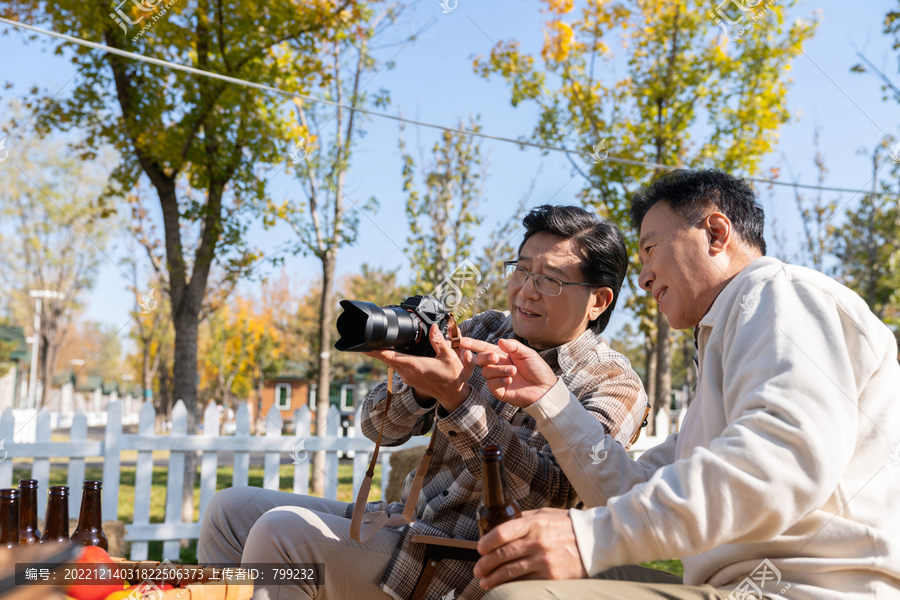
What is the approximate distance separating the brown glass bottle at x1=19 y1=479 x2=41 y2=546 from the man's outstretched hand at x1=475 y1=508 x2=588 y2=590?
4.67 feet

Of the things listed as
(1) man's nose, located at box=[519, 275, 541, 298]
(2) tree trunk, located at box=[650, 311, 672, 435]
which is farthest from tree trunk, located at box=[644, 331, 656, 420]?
(1) man's nose, located at box=[519, 275, 541, 298]

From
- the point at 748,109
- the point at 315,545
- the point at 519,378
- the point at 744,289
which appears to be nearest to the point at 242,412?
the point at 315,545

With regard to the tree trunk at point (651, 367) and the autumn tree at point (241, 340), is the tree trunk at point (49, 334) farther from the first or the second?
the tree trunk at point (651, 367)

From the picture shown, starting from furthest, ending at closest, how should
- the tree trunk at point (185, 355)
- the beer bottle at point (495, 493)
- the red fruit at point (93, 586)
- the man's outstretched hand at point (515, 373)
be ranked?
the tree trunk at point (185, 355) → the man's outstretched hand at point (515, 373) → the red fruit at point (93, 586) → the beer bottle at point (495, 493)

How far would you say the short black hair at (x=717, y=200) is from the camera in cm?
178

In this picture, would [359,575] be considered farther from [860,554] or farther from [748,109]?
[748,109]

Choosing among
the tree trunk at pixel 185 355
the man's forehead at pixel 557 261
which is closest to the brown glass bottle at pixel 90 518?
the man's forehead at pixel 557 261

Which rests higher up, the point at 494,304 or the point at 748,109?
the point at 748,109

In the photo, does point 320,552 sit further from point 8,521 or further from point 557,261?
point 557,261

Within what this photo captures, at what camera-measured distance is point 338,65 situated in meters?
8.12

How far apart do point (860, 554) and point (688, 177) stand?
1.05 m

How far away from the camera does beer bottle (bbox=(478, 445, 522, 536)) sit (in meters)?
1.27

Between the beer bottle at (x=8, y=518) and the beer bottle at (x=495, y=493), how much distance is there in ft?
4.53

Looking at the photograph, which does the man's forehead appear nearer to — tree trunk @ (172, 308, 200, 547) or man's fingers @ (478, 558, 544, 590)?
man's fingers @ (478, 558, 544, 590)
